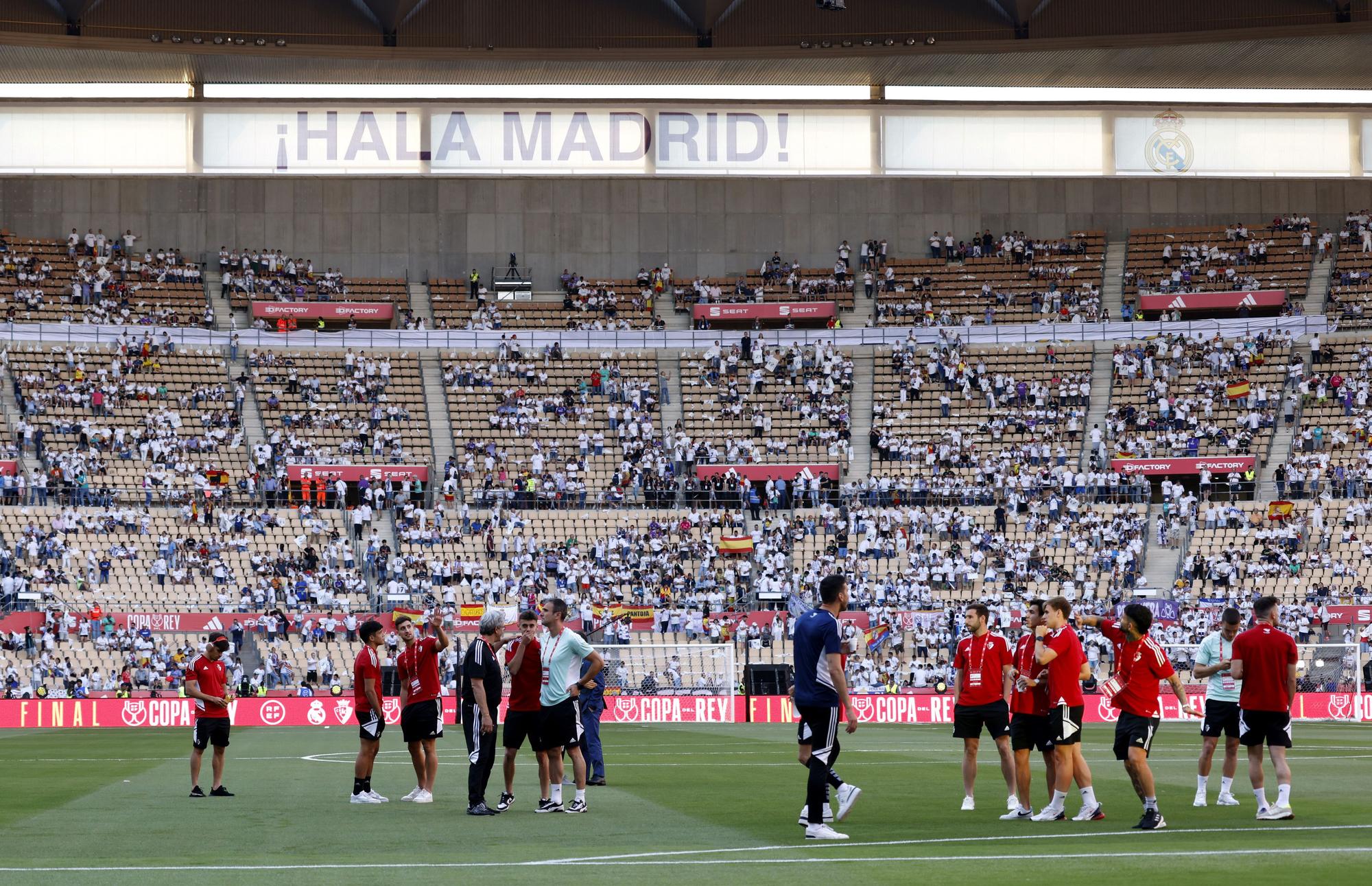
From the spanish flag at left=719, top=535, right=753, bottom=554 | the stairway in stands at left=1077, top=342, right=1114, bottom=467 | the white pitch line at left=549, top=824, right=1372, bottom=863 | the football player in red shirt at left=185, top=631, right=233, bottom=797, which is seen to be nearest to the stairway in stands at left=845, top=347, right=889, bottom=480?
the spanish flag at left=719, top=535, right=753, bottom=554

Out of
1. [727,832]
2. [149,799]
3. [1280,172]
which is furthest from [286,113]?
[727,832]

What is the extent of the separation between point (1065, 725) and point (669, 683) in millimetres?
28294

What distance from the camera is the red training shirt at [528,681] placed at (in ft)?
53.0

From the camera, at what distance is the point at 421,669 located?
17672 millimetres

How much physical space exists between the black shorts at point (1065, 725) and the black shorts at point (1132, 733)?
416 millimetres

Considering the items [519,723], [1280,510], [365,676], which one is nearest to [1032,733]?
[519,723]

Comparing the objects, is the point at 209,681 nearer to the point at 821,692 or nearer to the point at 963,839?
the point at 821,692

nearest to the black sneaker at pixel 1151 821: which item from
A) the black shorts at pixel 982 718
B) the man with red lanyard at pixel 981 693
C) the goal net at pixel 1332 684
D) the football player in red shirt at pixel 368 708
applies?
the man with red lanyard at pixel 981 693

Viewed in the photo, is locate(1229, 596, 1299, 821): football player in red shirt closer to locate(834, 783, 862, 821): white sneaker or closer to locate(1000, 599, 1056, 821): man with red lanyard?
locate(1000, 599, 1056, 821): man with red lanyard

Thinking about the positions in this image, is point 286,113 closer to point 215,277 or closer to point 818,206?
point 215,277

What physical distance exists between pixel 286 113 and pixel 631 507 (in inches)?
1113

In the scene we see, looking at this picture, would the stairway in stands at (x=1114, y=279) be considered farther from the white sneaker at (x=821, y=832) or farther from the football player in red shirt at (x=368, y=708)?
the white sneaker at (x=821, y=832)

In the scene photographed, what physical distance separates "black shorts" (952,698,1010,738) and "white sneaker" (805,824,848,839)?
297 centimetres

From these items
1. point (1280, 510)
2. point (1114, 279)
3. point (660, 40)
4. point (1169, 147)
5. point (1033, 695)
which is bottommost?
point (1033, 695)
